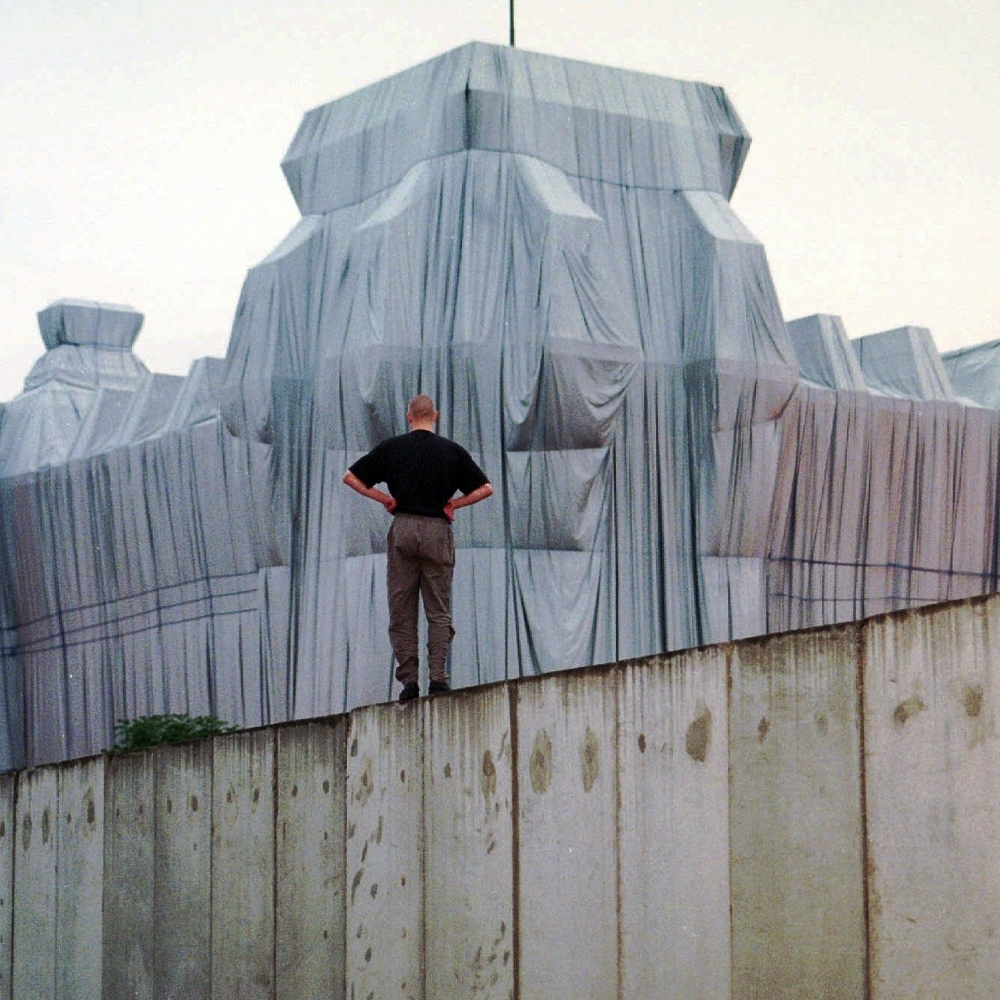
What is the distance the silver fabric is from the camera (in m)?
21.8

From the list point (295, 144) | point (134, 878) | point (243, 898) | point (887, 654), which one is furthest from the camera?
point (295, 144)

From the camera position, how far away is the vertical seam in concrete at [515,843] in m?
6.66

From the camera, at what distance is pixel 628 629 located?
22.5m

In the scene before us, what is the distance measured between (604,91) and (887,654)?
18.8 meters

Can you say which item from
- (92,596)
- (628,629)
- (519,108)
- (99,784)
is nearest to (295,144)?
(519,108)

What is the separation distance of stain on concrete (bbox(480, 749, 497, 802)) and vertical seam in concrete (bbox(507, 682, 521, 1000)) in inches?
4.2

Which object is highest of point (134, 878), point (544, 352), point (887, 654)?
point (544, 352)

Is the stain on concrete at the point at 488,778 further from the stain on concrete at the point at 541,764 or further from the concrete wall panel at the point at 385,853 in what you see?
the concrete wall panel at the point at 385,853

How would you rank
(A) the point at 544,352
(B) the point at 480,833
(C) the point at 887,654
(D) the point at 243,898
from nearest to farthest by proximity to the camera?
(C) the point at 887,654 → (B) the point at 480,833 → (D) the point at 243,898 → (A) the point at 544,352

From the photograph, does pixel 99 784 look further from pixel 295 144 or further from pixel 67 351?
pixel 67 351

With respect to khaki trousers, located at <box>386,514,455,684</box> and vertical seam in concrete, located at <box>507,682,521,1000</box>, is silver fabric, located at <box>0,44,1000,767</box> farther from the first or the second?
vertical seam in concrete, located at <box>507,682,521,1000</box>

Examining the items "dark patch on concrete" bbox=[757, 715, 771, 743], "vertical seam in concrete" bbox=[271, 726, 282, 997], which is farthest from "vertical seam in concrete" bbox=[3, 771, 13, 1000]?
"dark patch on concrete" bbox=[757, 715, 771, 743]

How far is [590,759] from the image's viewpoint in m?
6.36

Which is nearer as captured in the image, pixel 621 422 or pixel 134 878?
pixel 134 878
